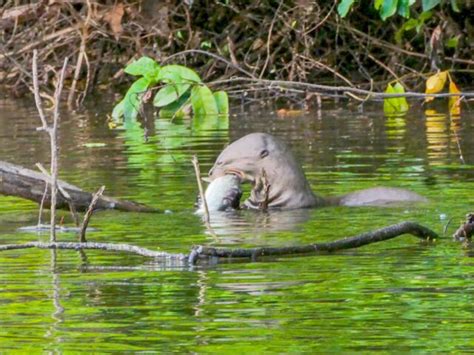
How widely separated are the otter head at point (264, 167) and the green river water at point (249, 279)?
34cm

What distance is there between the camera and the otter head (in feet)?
31.3

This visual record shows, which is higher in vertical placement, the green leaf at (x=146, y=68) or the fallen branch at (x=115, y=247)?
the green leaf at (x=146, y=68)

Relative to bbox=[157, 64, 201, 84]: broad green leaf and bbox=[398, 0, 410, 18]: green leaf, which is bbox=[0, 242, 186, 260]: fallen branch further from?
bbox=[398, 0, 410, 18]: green leaf

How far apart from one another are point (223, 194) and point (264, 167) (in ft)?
1.80

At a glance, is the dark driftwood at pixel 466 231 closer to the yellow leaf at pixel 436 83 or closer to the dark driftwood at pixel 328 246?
the dark driftwood at pixel 328 246

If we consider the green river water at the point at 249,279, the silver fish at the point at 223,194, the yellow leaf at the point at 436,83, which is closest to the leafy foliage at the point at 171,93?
the silver fish at the point at 223,194

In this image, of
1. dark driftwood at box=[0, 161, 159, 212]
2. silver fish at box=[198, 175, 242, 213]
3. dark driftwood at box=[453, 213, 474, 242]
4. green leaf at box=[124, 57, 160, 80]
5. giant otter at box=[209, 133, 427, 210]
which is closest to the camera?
dark driftwood at box=[453, 213, 474, 242]

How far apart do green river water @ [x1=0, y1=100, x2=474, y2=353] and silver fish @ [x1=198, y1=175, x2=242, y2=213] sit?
13 cm

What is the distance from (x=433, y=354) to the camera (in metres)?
4.82

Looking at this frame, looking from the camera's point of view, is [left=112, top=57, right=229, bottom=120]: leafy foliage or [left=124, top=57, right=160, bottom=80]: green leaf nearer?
[left=112, top=57, right=229, bottom=120]: leafy foliage

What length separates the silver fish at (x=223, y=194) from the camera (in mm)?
9109

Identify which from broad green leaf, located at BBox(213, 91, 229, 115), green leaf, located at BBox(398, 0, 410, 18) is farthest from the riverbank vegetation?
broad green leaf, located at BBox(213, 91, 229, 115)

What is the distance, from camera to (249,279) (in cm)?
622

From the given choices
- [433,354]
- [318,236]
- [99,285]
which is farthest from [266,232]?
[433,354]
